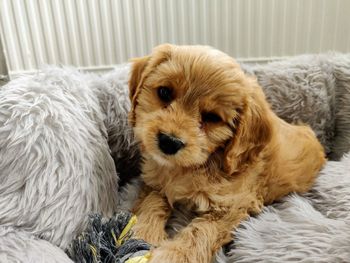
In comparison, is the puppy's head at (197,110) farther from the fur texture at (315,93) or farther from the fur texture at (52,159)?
the fur texture at (315,93)

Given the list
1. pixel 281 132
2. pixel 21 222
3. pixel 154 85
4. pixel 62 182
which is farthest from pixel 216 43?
pixel 21 222

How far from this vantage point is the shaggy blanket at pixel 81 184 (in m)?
1.28

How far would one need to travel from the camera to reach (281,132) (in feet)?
5.17

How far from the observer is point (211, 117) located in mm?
1337

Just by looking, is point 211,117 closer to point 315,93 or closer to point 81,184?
point 81,184

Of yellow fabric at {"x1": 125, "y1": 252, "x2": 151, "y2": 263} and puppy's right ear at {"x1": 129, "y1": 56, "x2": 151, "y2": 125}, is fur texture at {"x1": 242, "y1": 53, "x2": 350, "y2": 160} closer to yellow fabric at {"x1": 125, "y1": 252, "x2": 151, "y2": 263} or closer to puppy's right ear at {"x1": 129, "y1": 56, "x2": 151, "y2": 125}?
puppy's right ear at {"x1": 129, "y1": 56, "x2": 151, "y2": 125}

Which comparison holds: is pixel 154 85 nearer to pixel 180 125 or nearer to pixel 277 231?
pixel 180 125

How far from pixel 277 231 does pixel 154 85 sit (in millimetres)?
544

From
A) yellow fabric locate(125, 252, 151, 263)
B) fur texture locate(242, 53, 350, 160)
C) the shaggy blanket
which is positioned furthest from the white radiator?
yellow fabric locate(125, 252, 151, 263)

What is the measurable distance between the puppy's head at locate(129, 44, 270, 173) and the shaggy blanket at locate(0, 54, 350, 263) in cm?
21

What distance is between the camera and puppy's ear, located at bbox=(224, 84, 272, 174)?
53.3 inches

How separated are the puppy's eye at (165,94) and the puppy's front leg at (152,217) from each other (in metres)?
0.35

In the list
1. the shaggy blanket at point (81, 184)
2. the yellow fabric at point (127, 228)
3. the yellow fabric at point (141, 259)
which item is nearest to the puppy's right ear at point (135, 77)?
the shaggy blanket at point (81, 184)

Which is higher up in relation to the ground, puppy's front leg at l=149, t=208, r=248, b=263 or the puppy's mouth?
the puppy's mouth
